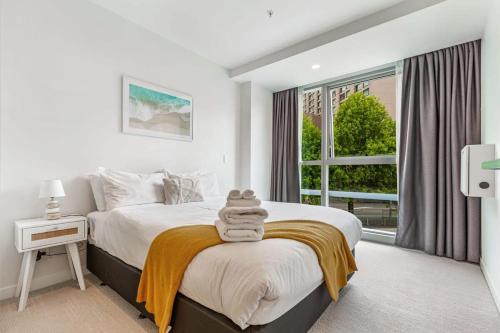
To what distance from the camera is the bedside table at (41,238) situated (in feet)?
6.34

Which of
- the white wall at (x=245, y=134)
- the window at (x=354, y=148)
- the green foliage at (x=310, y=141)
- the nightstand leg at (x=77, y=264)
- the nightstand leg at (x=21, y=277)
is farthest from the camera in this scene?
the green foliage at (x=310, y=141)

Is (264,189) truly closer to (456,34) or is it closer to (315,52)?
(315,52)

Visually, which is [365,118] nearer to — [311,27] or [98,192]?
[311,27]

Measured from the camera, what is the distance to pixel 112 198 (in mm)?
2379

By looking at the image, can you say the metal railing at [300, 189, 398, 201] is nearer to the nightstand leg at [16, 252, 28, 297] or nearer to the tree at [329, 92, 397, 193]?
the tree at [329, 92, 397, 193]

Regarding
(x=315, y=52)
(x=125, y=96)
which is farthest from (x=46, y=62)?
(x=315, y=52)

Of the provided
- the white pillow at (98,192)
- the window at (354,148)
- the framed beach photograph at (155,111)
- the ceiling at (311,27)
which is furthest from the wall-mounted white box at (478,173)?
the white pillow at (98,192)

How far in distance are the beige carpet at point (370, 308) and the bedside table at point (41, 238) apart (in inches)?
6.8

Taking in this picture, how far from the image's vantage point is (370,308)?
74.9 inches

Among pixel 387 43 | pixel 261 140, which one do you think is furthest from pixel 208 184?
pixel 387 43

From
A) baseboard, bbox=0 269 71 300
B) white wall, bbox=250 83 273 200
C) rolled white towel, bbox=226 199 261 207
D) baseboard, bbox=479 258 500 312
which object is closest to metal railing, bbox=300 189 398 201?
white wall, bbox=250 83 273 200

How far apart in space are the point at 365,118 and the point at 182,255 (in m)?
3.60

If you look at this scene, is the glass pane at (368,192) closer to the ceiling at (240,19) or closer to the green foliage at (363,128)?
the green foliage at (363,128)

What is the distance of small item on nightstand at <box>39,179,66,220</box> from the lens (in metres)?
2.09
